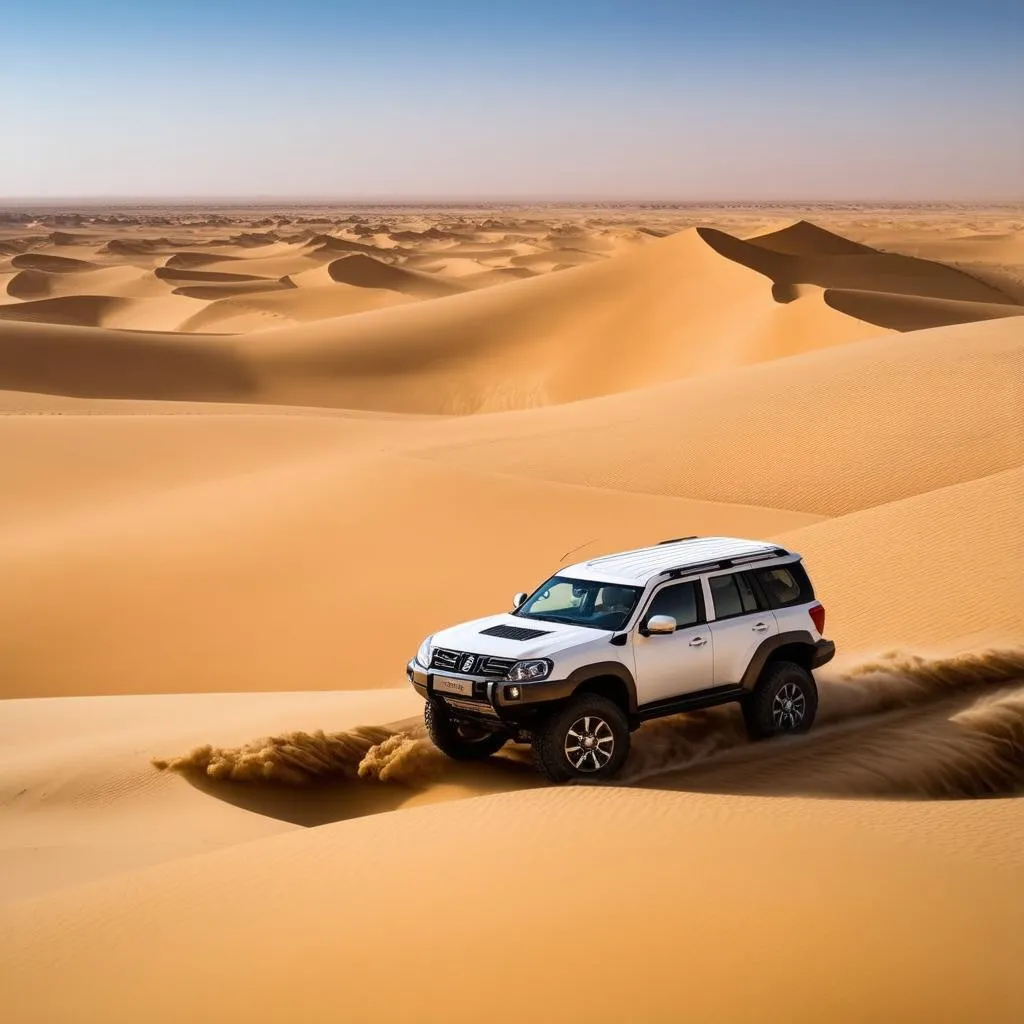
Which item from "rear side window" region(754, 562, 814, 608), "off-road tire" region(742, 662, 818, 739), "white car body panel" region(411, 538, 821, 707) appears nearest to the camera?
"white car body panel" region(411, 538, 821, 707)

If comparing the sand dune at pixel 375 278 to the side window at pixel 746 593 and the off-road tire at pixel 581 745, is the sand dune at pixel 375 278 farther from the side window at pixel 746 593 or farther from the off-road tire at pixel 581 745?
the off-road tire at pixel 581 745

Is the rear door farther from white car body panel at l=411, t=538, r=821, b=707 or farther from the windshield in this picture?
the windshield

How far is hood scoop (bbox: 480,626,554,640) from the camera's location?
9.12 meters

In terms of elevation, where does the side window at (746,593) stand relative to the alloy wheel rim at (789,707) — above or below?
above

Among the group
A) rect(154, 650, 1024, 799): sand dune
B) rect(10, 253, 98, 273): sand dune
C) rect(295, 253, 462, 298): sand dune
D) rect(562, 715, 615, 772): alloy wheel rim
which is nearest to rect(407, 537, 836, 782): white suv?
rect(562, 715, 615, 772): alloy wheel rim

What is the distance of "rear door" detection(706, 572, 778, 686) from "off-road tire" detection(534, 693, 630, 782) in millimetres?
1013

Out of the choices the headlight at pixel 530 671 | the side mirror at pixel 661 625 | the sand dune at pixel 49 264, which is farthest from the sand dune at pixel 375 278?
the headlight at pixel 530 671

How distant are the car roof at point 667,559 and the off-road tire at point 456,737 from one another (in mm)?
1278

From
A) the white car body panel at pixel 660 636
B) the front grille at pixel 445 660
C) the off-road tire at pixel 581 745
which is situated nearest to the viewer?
the off-road tire at pixel 581 745

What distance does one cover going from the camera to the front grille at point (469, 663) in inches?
346

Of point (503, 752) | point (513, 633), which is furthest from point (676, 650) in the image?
point (503, 752)

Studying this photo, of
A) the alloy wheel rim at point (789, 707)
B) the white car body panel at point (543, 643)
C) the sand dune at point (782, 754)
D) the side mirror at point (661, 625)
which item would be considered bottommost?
the sand dune at point (782, 754)

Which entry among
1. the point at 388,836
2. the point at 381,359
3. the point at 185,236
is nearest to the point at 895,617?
the point at 388,836

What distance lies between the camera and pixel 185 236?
146 meters
